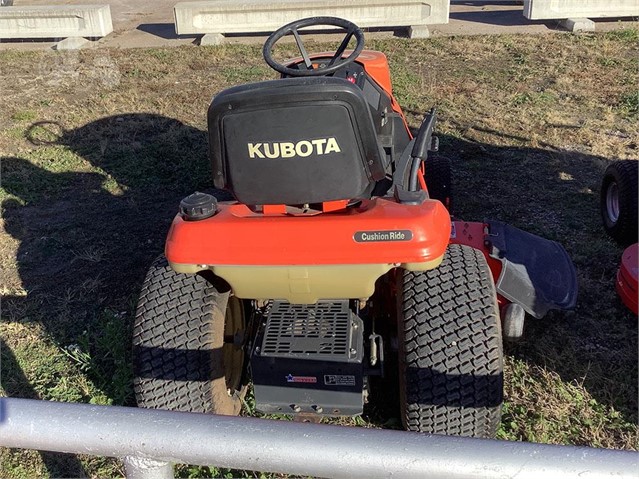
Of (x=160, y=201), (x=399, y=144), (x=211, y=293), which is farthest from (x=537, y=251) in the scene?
(x=160, y=201)

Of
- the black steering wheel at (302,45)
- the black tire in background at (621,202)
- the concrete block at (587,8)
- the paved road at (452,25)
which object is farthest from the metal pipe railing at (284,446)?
the concrete block at (587,8)

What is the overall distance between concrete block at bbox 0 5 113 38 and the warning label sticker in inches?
333

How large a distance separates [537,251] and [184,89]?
4920 mm

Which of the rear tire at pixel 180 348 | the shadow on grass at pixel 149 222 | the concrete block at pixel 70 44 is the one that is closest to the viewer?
the rear tire at pixel 180 348

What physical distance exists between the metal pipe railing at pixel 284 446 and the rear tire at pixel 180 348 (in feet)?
4.25

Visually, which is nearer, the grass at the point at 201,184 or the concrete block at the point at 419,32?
the grass at the point at 201,184

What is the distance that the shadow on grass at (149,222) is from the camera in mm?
3080

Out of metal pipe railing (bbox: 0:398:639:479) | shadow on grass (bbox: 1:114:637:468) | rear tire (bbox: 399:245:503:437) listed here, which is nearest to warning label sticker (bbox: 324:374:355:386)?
rear tire (bbox: 399:245:503:437)

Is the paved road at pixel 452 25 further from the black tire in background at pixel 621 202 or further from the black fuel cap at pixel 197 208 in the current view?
the black fuel cap at pixel 197 208

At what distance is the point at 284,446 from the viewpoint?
1.03 metres

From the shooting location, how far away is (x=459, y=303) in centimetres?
233

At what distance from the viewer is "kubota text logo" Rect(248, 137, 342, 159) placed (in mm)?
2164

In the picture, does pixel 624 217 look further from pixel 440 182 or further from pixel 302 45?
pixel 302 45

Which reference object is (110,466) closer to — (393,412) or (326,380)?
Answer: (326,380)
